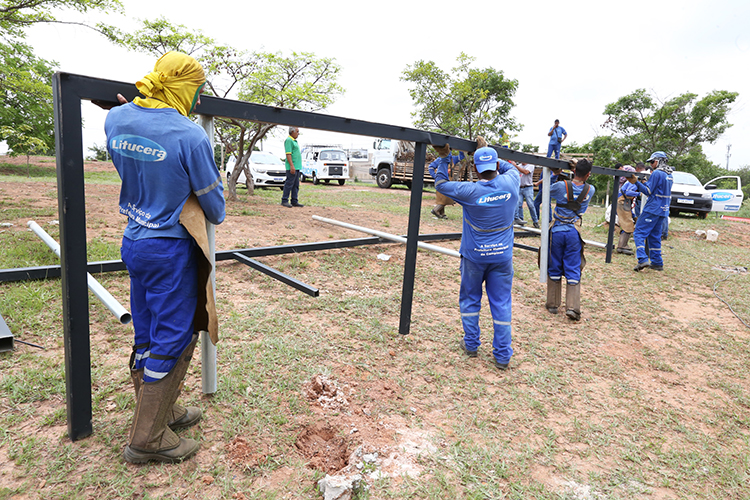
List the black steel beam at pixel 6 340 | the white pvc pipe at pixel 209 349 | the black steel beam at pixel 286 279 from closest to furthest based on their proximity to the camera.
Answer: the white pvc pipe at pixel 209 349 < the black steel beam at pixel 6 340 < the black steel beam at pixel 286 279

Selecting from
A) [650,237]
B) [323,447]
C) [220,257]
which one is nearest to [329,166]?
[650,237]

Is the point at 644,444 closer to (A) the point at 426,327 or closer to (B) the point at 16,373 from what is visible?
(A) the point at 426,327

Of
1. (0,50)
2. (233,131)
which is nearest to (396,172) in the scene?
(233,131)

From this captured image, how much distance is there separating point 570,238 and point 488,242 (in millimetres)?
1887

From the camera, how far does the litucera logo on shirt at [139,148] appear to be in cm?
188

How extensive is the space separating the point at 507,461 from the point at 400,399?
785 mm

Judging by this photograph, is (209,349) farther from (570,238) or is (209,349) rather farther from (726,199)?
(726,199)

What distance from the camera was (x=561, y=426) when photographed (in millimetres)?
2773

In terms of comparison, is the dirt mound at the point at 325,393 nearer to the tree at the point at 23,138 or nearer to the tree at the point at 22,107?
the tree at the point at 23,138

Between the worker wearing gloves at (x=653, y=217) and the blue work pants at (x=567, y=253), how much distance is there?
10.5ft

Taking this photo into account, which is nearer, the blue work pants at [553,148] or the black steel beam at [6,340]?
the black steel beam at [6,340]

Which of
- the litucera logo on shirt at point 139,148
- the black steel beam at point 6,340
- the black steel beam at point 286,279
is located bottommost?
the black steel beam at point 6,340

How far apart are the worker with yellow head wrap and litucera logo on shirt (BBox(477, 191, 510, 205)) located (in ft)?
6.82

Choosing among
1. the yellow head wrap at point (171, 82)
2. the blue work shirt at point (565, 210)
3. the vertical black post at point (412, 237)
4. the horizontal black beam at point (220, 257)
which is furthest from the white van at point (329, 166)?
the yellow head wrap at point (171, 82)
